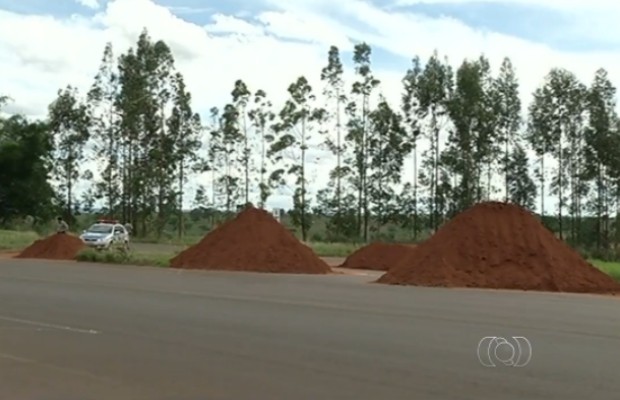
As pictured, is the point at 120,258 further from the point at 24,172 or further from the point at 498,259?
the point at 24,172

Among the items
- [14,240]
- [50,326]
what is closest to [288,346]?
[50,326]

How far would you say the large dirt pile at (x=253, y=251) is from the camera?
1462 inches

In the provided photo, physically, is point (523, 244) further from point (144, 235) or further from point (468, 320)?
point (144, 235)

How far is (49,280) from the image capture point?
1038 inches

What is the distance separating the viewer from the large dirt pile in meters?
37.1

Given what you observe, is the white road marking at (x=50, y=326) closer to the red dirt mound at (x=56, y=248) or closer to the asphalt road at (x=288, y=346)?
the asphalt road at (x=288, y=346)

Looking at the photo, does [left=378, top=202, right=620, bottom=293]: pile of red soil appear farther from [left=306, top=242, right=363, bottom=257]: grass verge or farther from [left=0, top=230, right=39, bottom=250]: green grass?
[left=0, top=230, right=39, bottom=250]: green grass

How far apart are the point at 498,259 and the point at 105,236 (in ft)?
88.1

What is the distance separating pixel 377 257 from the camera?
46.1 meters

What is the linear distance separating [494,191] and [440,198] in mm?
4506

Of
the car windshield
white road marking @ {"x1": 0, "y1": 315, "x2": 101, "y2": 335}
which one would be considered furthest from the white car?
white road marking @ {"x1": 0, "y1": 315, "x2": 101, "y2": 335}

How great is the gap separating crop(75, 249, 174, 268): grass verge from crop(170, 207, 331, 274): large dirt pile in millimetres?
954

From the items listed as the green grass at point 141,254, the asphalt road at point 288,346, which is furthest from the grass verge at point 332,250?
the asphalt road at point 288,346

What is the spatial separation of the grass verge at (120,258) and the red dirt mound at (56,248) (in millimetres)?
2175
